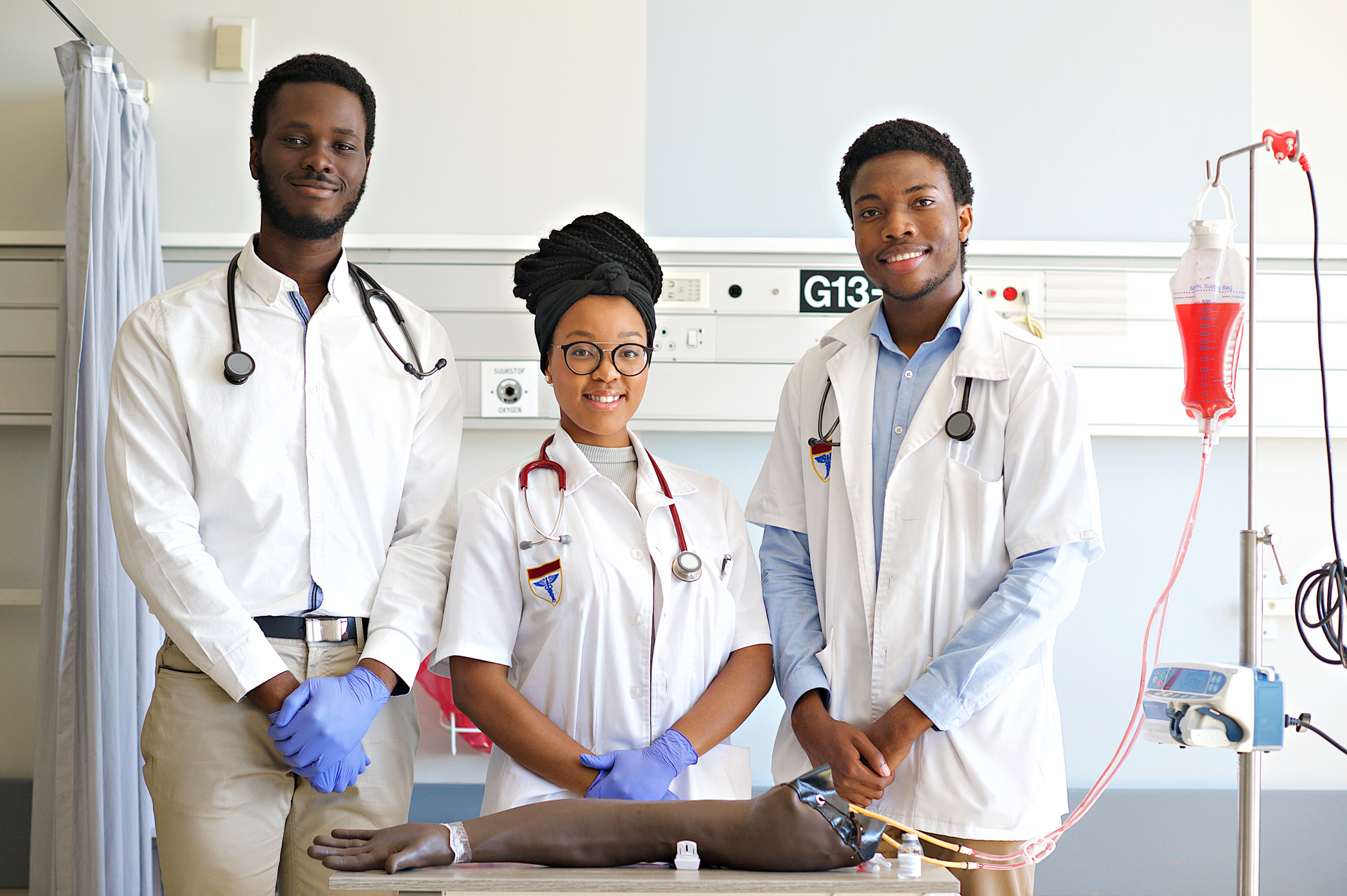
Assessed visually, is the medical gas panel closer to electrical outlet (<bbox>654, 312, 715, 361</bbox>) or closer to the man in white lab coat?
electrical outlet (<bbox>654, 312, 715, 361</bbox>)

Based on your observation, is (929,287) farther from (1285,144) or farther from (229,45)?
(229,45)

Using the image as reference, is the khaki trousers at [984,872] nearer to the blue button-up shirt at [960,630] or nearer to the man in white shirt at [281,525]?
the blue button-up shirt at [960,630]

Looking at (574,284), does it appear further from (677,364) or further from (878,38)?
(878,38)

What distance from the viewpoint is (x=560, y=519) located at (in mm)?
1611

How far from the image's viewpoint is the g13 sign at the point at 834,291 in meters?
2.83

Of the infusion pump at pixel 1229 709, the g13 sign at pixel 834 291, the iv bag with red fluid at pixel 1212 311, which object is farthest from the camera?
the g13 sign at pixel 834 291

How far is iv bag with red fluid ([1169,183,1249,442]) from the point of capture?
5.02 ft

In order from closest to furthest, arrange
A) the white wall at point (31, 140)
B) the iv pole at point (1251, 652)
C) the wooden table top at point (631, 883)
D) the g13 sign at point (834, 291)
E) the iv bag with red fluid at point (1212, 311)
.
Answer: the wooden table top at point (631, 883)
the iv pole at point (1251, 652)
the iv bag with red fluid at point (1212, 311)
the white wall at point (31, 140)
the g13 sign at point (834, 291)

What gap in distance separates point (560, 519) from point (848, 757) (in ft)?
1.90

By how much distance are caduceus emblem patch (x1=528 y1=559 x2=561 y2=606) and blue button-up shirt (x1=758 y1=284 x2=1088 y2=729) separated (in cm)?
40

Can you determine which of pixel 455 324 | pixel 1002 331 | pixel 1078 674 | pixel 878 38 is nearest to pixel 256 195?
pixel 455 324

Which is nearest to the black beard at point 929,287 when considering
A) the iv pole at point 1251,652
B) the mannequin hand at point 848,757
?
the iv pole at point 1251,652

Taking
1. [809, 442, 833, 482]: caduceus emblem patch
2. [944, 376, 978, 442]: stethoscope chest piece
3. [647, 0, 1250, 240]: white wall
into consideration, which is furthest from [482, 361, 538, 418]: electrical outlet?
[944, 376, 978, 442]: stethoscope chest piece

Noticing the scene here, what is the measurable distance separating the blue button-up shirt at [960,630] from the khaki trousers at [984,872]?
209mm
